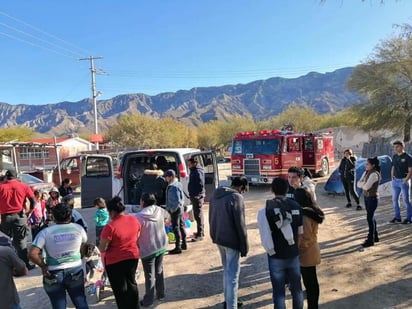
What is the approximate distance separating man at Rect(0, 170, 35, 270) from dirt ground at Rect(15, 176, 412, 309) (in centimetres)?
63

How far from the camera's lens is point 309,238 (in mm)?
4246

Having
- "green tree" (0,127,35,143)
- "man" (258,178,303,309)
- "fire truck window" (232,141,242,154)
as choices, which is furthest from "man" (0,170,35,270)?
"green tree" (0,127,35,143)

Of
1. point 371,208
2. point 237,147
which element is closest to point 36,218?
point 371,208

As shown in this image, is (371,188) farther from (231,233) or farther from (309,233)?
(231,233)

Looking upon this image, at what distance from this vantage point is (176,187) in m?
6.81

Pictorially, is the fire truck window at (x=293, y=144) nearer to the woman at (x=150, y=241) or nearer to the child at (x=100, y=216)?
the child at (x=100, y=216)

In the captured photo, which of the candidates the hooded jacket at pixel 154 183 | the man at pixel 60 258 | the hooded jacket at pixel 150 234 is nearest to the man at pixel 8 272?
the man at pixel 60 258

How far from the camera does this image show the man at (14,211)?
6648 mm

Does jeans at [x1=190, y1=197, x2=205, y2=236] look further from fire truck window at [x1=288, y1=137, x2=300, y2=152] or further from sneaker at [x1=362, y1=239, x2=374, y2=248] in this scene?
fire truck window at [x1=288, y1=137, x2=300, y2=152]

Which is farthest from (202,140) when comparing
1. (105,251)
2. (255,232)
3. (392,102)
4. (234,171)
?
(105,251)

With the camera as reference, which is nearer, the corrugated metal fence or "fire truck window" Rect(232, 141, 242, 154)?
"fire truck window" Rect(232, 141, 242, 154)

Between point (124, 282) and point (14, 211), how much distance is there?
135 inches

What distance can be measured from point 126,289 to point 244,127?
70.5 meters

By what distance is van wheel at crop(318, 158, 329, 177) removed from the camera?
19.5 m
